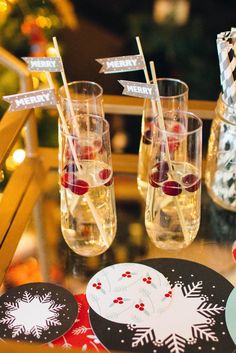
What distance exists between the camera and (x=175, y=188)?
1.12 metres

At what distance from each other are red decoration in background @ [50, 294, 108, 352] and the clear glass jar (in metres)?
0.40

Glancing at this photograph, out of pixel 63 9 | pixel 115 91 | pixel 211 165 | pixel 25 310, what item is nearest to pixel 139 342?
pixel 25 310

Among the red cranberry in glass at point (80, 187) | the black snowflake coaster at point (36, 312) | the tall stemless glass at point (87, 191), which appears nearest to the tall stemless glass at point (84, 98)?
the tall stemless glass at point (87, 191)

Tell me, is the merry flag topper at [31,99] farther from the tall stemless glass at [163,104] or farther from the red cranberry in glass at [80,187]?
the tall stemless glass at [163,104]

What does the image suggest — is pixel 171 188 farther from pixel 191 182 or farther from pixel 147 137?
pixel 147 137

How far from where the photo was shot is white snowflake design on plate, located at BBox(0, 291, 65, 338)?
1.01 metres

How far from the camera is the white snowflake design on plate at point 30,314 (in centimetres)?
101

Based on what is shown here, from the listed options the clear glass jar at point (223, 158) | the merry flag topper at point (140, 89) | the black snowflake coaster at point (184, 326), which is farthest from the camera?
the clear glass jar at point (223, 158)

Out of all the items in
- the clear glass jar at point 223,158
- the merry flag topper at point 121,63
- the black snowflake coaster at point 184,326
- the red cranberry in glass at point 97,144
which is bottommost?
the black snowflake coaster at point 184,326

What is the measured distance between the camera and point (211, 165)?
4.19ft

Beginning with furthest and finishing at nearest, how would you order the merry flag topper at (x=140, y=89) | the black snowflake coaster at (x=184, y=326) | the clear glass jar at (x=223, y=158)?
the clear glass jar at (x=223, y=158) < the merry flag topper at (x=140, y=89) < the black snowflake coaster at (x=184, y=326)

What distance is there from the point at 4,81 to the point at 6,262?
802 millimetres

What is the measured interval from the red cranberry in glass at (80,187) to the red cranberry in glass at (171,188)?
0.46ft

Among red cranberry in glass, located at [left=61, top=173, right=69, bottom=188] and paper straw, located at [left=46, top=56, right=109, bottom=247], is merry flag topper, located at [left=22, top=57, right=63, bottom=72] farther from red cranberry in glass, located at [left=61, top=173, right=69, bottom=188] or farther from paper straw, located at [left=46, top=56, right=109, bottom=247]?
red cranberry in glass, located at [left=61, top=173, right=69, bottom=188]
